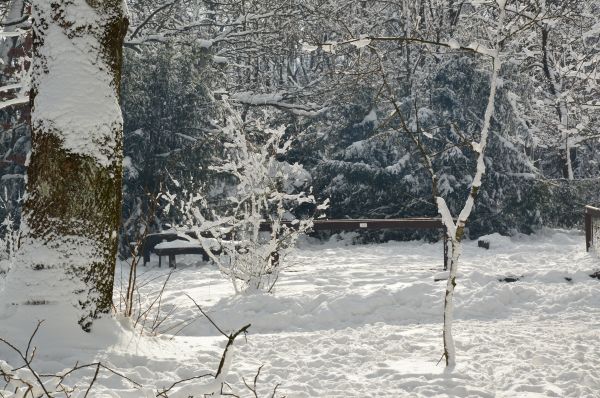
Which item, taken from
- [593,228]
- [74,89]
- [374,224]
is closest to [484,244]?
[593,228]

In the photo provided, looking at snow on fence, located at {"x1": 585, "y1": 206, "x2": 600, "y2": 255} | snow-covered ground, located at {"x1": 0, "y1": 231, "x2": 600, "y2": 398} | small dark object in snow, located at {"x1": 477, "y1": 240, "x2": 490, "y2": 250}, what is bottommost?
snow-covered ground, located at {"x1": 0, "y1": 231, "x2": 600, "y2": 398}

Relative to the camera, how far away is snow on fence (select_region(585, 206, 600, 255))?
11242 millimetres

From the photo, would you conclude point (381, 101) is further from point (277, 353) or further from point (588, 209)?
point (277, 353)

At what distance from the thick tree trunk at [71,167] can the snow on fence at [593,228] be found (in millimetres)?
9248

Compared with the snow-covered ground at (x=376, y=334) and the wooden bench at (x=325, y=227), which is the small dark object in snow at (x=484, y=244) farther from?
the wooden bench at (x=325, y=227)

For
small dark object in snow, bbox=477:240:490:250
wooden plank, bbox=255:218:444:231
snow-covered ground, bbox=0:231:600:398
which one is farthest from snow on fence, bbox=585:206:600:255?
wooden plank, bbox=255:218:444:231

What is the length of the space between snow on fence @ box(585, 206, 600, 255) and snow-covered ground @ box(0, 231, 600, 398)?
0.37 meters

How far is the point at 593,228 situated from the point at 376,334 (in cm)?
709

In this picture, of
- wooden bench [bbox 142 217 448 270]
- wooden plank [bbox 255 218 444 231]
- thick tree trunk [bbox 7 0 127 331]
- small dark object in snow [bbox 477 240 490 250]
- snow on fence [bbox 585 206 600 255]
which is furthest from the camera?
small dark object in snow [bbox 477 240 490 250]

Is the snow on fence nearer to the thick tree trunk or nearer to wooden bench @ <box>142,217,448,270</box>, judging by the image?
wooden bench @ <box>142,217,448,270</box>

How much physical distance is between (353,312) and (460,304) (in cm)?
133

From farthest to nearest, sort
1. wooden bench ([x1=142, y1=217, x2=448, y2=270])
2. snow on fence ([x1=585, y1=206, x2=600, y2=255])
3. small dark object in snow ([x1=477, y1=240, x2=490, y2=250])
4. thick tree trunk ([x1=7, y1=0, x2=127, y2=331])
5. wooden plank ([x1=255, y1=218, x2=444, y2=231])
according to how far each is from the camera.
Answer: small dark object in snow ([x1=477, y1=240, x2=490, y2=250]) < wooden plank ([x1=255, y1=218, x2=444, y2=231]) < wooden bench ([x1=142, y1=217, x2=448, y2=270]) < snow on fence ([x1=585, y1=206, x2=600, y2=255]) < thick tree trunk ([x1=7, y1=0, x2=127, y2=331])

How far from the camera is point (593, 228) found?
11.7 metres

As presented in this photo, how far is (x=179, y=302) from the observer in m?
8.05
